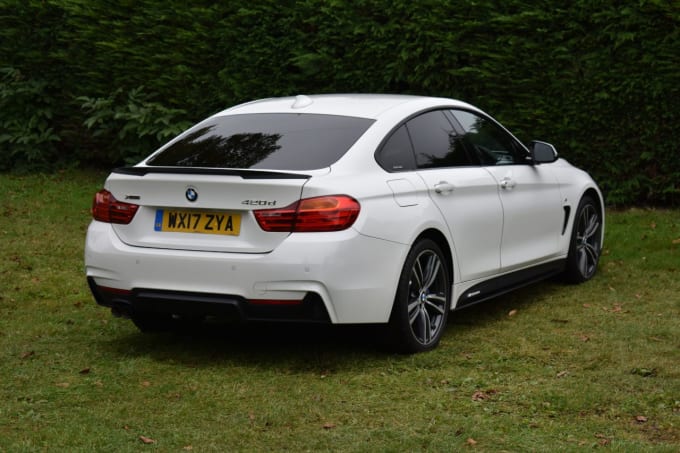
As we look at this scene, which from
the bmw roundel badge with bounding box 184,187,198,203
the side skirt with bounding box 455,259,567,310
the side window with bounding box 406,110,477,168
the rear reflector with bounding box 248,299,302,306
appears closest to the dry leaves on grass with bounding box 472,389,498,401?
the rear reflector with bounding box 248,299,302,306

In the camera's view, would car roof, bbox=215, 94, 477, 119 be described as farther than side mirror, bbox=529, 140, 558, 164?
No

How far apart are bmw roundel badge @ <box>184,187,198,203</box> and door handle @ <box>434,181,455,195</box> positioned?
1557 millimetres

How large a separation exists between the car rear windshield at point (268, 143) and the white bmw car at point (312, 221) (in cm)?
1

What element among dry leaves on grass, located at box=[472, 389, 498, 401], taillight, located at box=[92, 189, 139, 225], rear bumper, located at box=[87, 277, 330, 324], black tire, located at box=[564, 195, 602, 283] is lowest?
black tire, located at box=[564, 195, 602, 283]

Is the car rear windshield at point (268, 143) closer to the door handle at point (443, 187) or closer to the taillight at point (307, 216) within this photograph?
the taillight at point (307, 216)

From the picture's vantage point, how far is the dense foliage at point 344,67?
1151cm

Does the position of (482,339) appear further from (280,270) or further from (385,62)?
(385,62)

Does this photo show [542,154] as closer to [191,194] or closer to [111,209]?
[191,194]

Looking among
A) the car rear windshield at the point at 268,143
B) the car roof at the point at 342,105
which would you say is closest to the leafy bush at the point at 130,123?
the car roof at the point at 342,105

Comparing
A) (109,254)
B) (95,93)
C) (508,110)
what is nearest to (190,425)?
(109,254)

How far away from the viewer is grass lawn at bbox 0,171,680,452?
5.12 metres

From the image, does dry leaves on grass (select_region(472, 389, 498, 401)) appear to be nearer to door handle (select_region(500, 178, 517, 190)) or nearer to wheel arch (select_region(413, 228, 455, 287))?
wheel arch (select_region(413, 228, 455, 287))

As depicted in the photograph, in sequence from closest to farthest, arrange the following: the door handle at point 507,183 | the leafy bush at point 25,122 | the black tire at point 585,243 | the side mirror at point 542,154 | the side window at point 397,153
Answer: the side window at point 397,153
the door handle at point 507,183
the side mirror at point 542,154
the black tire at point 585,243
the leafy bush at point 25,122

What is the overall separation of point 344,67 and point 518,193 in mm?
5286
